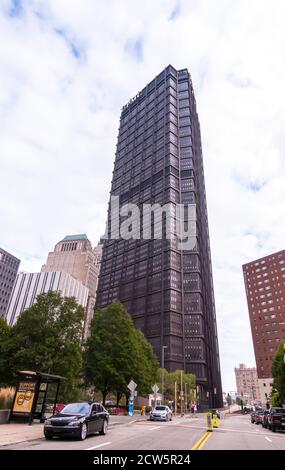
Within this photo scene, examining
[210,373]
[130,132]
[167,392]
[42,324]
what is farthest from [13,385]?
[130,132]

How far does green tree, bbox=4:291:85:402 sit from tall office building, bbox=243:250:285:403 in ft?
359

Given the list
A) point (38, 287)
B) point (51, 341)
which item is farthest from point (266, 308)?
point (38, 287)

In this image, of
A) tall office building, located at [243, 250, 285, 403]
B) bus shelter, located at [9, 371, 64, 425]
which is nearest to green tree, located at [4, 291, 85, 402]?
bus shelter, located at [9, 371, 64, 425]

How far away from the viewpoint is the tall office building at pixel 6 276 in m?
146

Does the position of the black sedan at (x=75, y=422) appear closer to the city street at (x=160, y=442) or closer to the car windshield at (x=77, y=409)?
the car windshield at (x=77, y=409)

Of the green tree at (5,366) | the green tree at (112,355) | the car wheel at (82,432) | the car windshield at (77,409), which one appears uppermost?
the green tree at (112,355)

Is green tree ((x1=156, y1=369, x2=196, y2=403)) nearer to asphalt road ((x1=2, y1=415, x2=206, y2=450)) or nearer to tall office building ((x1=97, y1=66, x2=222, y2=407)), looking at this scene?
tall office building ((x1=97, y1=66, x2=222, y2=407))

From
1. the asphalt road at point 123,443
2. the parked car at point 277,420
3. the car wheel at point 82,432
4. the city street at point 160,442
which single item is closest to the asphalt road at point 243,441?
the city street at point 160,442

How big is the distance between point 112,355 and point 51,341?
16427mm

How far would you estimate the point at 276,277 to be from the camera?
13300cm

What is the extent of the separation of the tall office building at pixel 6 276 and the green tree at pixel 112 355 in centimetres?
11599

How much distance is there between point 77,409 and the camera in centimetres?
1451

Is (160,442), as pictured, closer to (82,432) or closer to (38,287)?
(82,432)
